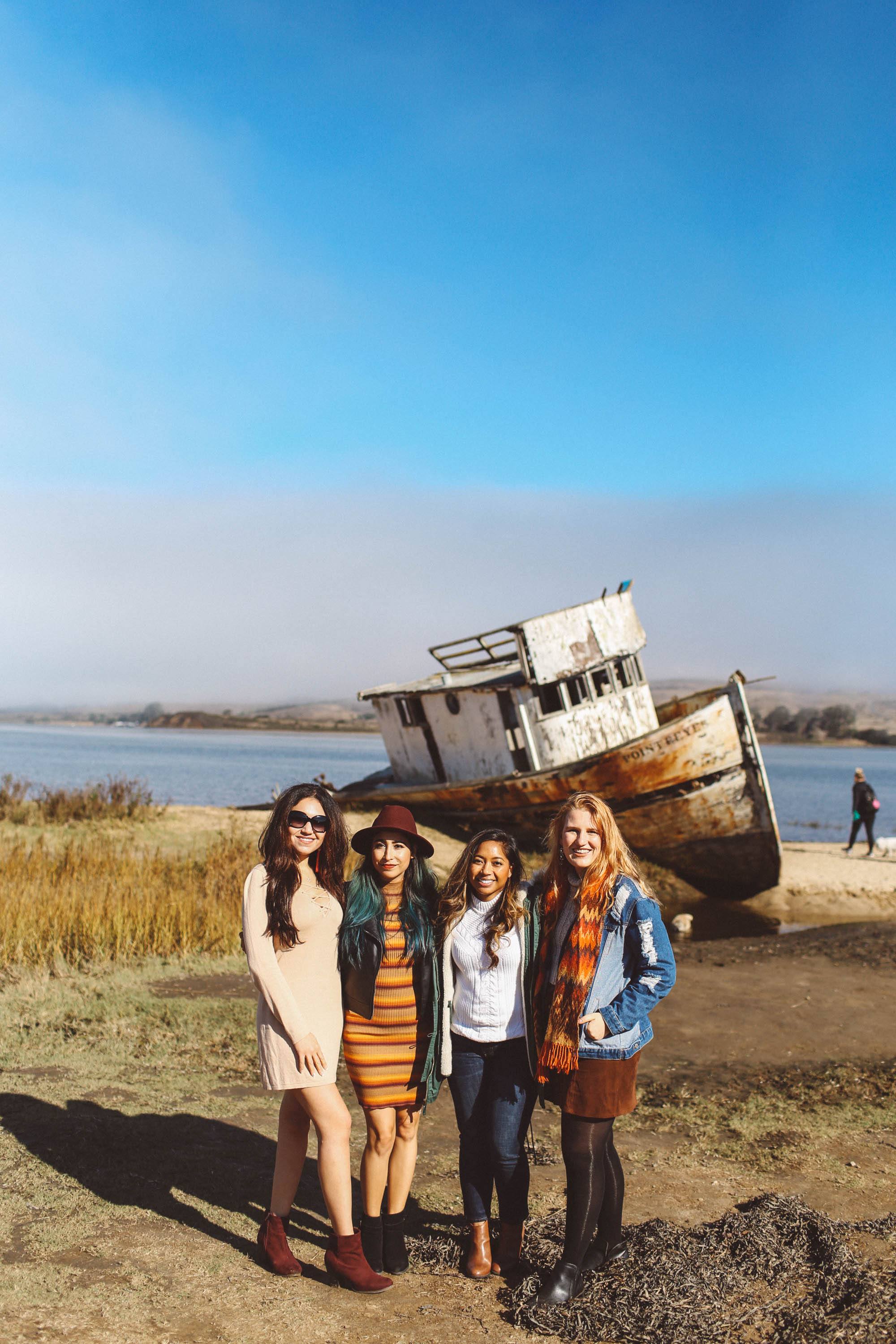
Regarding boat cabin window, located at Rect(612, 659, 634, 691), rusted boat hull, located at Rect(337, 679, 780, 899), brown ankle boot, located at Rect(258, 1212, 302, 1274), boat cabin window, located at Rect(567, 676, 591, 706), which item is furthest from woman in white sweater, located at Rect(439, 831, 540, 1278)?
boat cabin window, located at Rect(612, 659, 634, 691)

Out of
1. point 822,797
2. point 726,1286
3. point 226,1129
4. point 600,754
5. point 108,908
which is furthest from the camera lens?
point 822,797

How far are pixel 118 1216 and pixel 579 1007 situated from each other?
85.1 inches

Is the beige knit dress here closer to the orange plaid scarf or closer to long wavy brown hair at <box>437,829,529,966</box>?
long wavy brown hair at <box>437,829,529,966</box>

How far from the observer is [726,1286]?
3.27 m

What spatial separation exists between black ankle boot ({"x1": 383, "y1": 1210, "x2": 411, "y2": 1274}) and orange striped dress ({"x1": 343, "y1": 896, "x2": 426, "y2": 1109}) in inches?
18.9

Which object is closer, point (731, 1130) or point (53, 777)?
point (731, 1130)

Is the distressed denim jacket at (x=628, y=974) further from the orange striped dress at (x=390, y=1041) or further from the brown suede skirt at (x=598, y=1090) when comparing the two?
the orange striped dress at (x=390, y=1041)

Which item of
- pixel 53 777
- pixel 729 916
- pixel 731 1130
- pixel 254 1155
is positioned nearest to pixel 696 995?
pixel 731 1130

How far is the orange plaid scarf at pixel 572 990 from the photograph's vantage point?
3.20 meters

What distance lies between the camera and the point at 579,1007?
10.5 ft

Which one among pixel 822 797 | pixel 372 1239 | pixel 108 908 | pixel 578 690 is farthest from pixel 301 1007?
pixel 822 797

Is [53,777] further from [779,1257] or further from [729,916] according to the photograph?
[779,1257]

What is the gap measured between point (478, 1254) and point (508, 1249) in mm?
113

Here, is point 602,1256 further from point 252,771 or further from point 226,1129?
point 252,771
